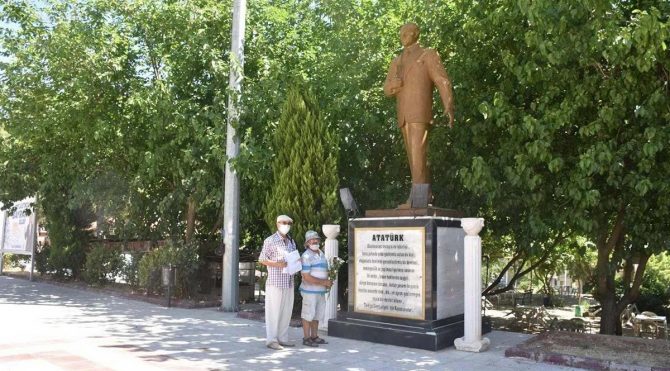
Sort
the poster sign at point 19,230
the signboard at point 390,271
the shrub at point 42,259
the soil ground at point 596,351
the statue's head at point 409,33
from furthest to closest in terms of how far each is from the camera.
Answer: the shrub at point 42,259 < the poster sign at point 19,230 < the statue's head at point 409,33 < the signboard at point 390,271 < the soil ground at point 596,351

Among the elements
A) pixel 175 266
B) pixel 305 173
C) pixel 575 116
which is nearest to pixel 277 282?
pixel 305 173

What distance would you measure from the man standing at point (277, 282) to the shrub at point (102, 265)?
10.3m

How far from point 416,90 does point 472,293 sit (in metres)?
3.09

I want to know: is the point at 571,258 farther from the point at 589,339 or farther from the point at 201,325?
the point at 201,325

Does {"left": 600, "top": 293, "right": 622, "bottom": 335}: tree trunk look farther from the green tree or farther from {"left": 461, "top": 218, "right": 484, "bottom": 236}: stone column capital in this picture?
{"left": 461, "top": 218, "right": 484, "bottom": 236}: stone column capital

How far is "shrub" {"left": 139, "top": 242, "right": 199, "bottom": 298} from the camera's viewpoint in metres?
13.2

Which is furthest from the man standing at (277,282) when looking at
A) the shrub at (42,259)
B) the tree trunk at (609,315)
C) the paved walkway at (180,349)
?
the shrub at (42,259)

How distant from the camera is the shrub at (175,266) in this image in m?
13.2

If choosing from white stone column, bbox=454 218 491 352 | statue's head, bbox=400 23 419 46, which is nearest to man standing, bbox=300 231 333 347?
white stone column, bbox=454 218 491 352

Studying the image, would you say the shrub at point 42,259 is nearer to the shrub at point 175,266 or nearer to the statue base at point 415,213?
the shrub at point 175,266

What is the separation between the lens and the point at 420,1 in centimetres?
1211

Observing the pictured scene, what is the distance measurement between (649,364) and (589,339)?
5.53ft

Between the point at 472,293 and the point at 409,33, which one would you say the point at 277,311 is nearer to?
the point at 472,293

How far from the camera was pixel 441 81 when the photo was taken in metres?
8.25
